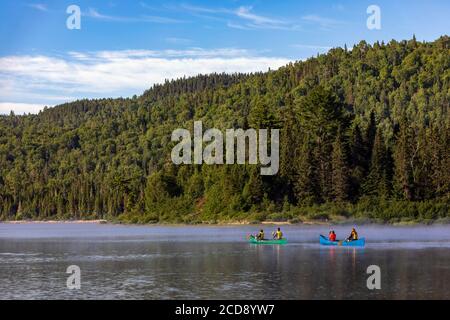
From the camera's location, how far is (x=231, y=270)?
216ft

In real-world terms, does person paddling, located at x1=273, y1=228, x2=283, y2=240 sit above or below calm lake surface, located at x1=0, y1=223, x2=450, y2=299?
above

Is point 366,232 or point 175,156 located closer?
point 366,232

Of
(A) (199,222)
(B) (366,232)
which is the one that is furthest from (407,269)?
(A) (199,222)

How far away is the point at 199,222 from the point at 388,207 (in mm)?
45043

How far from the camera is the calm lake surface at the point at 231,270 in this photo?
52188mm

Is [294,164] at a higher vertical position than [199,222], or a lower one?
higher

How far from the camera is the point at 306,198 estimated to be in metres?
147

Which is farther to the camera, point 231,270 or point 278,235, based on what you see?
point 278,235

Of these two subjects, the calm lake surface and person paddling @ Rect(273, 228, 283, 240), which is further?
person paddling @ Rect(273, 228, 283, 240)

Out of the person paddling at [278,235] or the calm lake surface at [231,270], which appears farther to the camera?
the person paddling at [278,235]

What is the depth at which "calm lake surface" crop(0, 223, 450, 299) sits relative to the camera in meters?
52.2

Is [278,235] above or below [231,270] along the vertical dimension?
above
